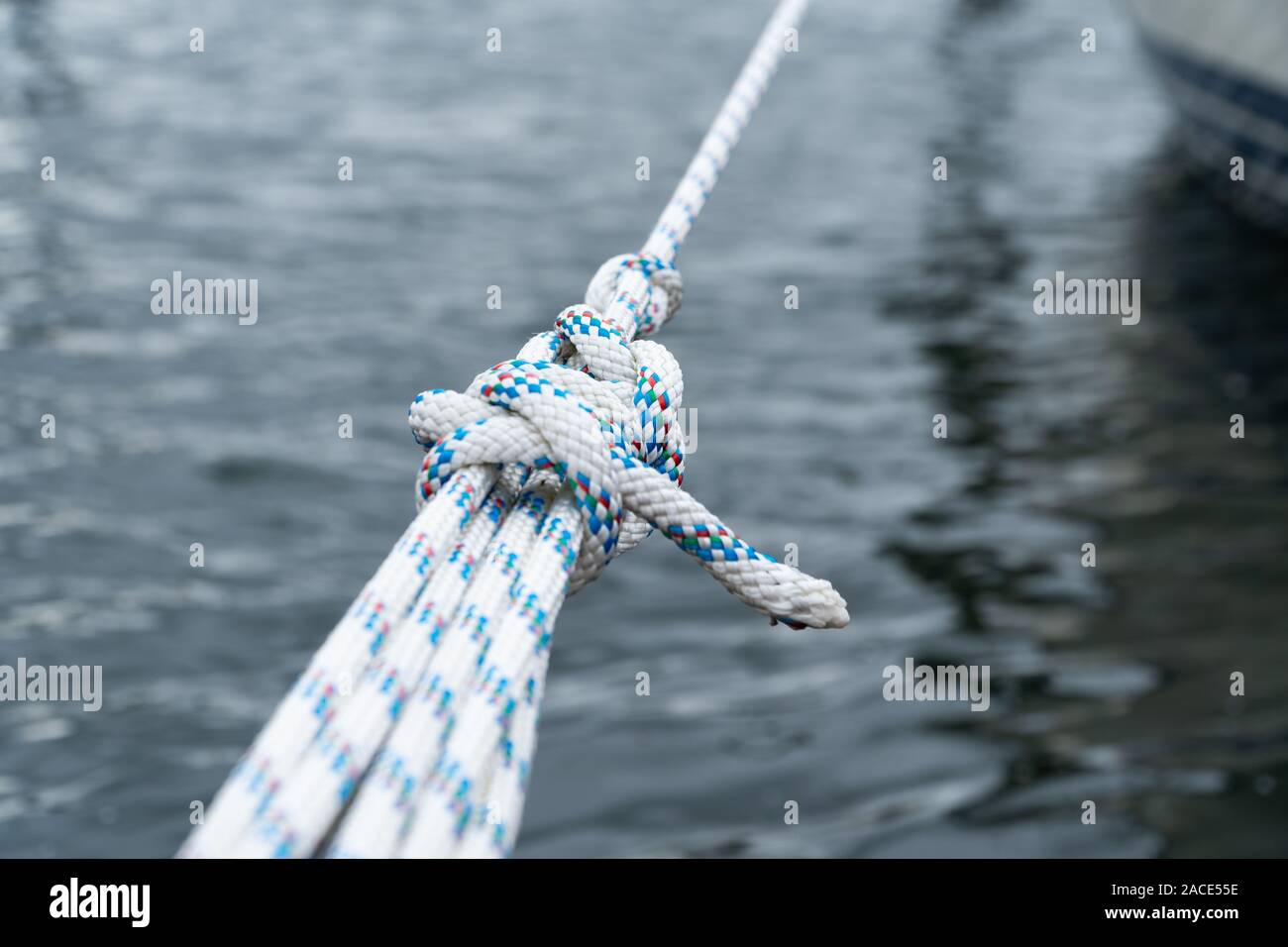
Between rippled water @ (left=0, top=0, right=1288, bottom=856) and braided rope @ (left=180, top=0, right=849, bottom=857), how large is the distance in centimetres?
165

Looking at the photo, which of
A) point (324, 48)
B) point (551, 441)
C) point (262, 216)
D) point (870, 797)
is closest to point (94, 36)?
point (324, 48)

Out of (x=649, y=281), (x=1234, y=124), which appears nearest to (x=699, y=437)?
(x=649, y=281)

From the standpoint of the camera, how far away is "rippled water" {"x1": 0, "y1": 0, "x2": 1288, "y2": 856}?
3014 millimetres

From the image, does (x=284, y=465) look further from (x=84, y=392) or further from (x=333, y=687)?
(x=333, y=687)

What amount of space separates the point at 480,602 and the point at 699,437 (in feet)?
12.2

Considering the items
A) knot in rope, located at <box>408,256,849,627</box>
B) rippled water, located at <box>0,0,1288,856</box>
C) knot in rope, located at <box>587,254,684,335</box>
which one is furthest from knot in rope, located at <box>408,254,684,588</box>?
rippled water, located at <box>0,0,1288,856</box>

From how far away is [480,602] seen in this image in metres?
1.12

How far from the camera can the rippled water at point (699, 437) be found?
3.01 metres

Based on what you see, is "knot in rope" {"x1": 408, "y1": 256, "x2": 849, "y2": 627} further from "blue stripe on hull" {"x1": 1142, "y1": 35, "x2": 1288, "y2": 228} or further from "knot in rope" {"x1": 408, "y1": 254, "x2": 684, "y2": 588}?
"blue stripe on hull" {"x1": 1142, "y1": 35, "x2": 1288, "y2": 228}

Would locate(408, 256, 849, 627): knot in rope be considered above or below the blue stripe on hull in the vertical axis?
below

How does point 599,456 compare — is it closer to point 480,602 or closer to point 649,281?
point 480,602

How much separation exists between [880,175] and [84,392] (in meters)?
5.37

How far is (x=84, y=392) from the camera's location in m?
4.68

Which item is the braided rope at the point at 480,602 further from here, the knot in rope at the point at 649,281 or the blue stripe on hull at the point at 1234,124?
the blue stripe on hull at the point at 1234,124
